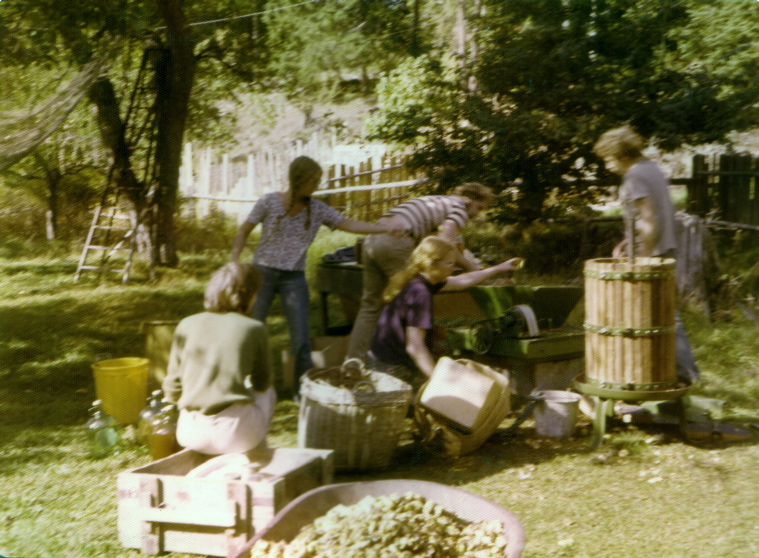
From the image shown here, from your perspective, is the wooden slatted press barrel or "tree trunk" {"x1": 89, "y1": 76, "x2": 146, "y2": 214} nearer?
the wooden slatted press barrel

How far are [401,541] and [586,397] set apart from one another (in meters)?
2.41

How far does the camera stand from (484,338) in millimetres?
5105

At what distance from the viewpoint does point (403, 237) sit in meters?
4.90

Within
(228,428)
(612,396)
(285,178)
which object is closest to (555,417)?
(612,396)

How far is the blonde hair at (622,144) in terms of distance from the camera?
463 cm

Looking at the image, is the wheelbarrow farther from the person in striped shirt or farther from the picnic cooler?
the person in striped shirt

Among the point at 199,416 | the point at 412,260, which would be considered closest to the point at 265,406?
the point at 199,416

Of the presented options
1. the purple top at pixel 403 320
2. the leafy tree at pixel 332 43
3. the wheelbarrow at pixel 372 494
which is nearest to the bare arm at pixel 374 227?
the purple top at pixel 403 320

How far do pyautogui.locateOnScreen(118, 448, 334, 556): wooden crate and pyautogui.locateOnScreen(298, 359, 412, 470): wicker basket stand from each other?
39 cm

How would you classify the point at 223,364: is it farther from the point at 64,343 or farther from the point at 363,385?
the point at 64,343

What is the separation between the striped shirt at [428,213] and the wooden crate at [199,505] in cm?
174

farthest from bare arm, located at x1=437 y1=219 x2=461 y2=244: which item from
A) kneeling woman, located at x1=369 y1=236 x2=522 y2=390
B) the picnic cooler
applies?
the picnic cooler

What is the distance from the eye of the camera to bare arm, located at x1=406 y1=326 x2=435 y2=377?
15.0 feet

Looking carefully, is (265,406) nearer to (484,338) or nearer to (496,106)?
(484,338)
